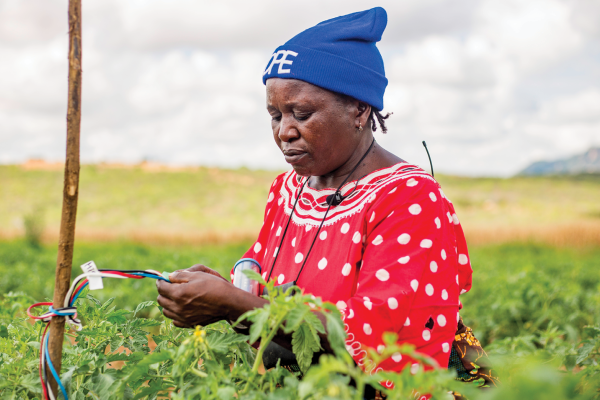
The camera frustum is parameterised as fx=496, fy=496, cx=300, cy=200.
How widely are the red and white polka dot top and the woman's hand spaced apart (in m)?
0.13

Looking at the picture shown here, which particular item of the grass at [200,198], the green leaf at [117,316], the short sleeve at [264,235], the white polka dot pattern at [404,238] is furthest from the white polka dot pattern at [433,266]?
the grass at [200,198]

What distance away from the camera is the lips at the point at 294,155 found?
1.89m

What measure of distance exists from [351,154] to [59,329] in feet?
3.92

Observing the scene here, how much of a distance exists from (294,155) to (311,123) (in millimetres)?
148

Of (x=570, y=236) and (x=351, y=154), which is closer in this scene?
(x=351, y=154)

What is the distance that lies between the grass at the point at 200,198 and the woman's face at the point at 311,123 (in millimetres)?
20879

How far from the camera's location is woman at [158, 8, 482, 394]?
1500 mm

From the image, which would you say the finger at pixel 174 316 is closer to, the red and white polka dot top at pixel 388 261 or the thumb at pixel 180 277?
the thumb at pixel 180 277

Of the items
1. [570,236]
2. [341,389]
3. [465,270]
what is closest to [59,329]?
[341,389]

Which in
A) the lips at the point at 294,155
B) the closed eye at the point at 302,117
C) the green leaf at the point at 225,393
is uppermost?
the closed eye at the point at 302,117

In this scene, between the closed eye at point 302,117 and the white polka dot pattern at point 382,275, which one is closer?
the white polka dot pattern at point 382,275

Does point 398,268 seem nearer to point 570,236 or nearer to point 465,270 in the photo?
point 465,270

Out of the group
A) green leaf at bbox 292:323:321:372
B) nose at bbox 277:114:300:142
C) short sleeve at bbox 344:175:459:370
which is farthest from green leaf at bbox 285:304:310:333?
nose at bbox 277:114:300:142

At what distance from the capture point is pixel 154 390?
1.38 m
